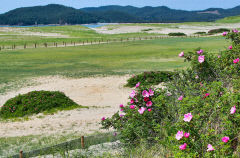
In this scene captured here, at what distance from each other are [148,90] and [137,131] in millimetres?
1168

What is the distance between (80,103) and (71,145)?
921 cm

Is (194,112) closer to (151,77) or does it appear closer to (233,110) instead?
(233,110)

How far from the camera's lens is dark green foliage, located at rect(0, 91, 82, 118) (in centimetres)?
1451

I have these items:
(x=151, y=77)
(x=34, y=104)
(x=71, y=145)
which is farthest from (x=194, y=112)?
(x=151, y=77)

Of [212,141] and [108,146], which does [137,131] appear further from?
[212,141]

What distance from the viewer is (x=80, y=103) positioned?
16734mm

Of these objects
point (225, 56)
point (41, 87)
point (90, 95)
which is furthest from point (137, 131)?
point (41, 87)

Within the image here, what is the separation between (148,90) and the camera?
7473 millimetres

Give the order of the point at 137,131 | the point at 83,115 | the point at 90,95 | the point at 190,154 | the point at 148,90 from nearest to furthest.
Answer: the point at 190,154, the point at 137,131, the point at 148,90, the point at 83,115, the point at 90,95

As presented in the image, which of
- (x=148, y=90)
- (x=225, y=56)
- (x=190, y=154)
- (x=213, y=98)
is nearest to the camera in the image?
(x=190, y=154)

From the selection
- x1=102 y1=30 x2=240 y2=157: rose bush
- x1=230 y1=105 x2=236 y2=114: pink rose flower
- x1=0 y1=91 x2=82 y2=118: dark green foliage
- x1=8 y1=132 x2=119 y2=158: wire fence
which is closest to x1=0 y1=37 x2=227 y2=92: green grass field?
x1=0 y1=91 x2=82 y2=118: dark green foliage

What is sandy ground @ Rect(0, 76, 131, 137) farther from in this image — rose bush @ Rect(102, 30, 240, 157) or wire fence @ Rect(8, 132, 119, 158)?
rose bush @ Rect(102, 30, 240, 157)

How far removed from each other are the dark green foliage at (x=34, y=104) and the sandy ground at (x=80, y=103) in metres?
0.60

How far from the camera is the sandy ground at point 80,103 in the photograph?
1237 cm
